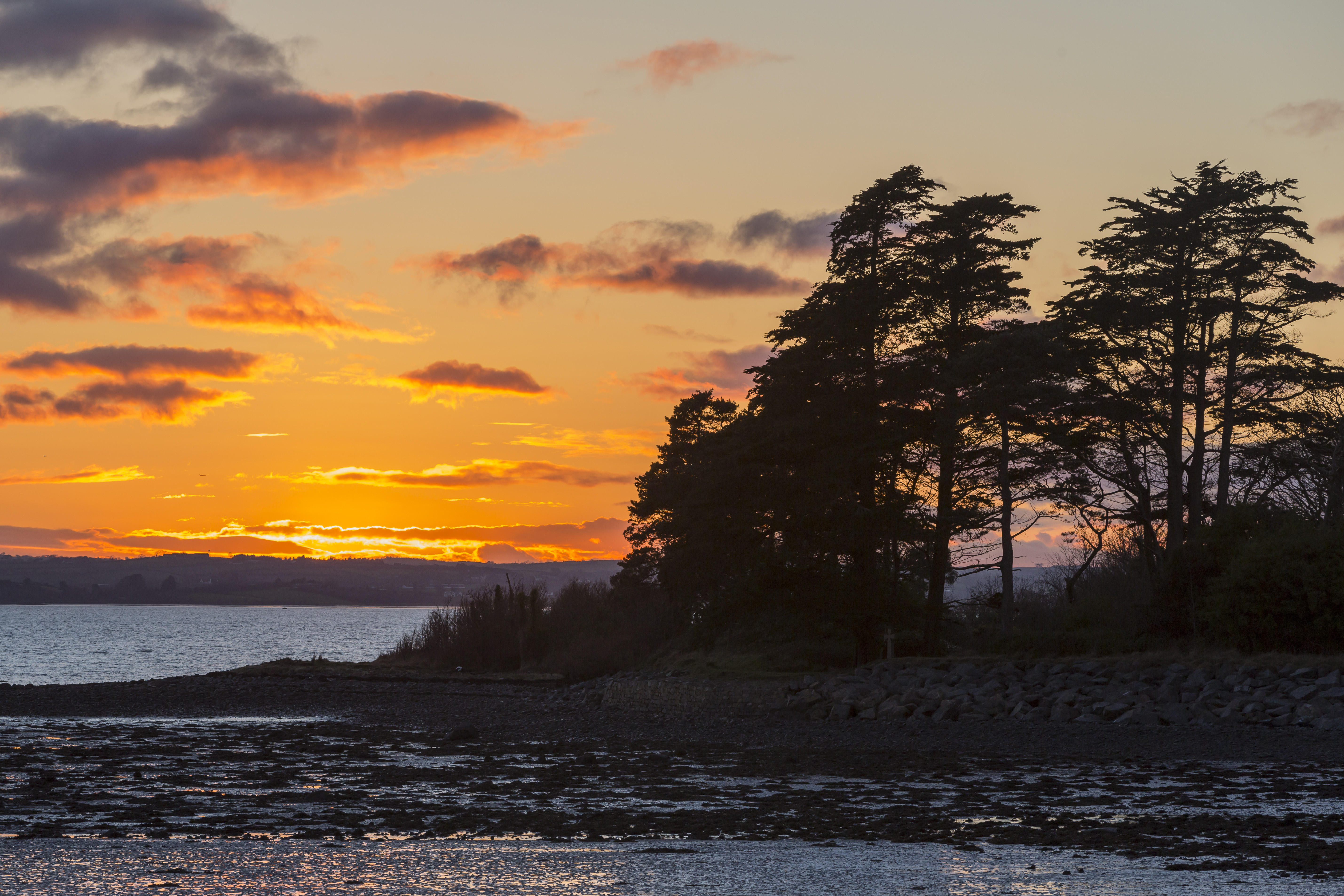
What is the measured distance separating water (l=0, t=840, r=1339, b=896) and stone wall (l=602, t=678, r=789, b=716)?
1655 centimetres

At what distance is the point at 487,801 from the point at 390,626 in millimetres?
171042

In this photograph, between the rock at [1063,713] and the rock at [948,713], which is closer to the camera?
the rock at [1063,713]

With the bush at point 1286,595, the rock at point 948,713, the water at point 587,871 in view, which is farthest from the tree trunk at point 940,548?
the water at point 587,871

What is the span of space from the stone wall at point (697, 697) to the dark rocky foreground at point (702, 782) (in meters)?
1.05

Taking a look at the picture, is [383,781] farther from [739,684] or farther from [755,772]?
[739,684]

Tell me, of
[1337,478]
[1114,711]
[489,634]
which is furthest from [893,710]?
[489,634]

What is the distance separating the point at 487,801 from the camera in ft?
42.5

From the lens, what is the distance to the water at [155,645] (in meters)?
61.6

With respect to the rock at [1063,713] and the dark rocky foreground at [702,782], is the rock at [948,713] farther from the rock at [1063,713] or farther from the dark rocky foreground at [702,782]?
the rock at [1063,713]

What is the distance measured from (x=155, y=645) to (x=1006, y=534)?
271 feet

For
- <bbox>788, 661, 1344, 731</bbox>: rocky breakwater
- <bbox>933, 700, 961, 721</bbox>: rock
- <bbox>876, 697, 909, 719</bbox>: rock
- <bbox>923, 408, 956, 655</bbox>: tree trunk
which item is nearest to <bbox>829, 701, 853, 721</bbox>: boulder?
<bbox>788, 661, 1344, 731</bbox>: rocky breakwater

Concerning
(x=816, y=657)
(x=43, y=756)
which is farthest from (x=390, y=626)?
(x=43, y=756)

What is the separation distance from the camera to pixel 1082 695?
23766 mm

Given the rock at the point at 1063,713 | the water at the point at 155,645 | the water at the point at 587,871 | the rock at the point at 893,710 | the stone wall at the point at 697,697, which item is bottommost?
the water at the point at 155,645
